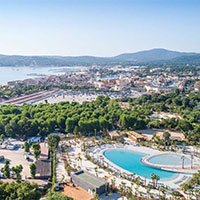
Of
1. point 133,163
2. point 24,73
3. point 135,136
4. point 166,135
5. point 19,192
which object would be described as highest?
point 24,73

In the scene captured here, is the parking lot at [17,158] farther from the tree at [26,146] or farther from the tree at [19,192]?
the tree at [19,192]

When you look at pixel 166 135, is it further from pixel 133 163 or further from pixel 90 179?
pixel 90 179

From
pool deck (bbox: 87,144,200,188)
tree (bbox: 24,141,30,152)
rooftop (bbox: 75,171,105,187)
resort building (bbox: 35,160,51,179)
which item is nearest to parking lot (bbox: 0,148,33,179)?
tree (bbox: 24,141,30,152)

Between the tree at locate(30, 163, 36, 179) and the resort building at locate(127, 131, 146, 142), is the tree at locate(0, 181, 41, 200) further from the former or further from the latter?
the resort building at locate(127, 131, 146, 142)

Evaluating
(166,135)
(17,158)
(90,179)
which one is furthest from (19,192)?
(166,135)

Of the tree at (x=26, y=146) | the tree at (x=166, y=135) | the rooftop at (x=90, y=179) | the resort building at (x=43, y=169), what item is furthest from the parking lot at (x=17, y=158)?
the tree at (x=166, y=135)

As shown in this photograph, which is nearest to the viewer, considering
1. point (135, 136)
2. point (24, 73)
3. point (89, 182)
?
point (89, 182)

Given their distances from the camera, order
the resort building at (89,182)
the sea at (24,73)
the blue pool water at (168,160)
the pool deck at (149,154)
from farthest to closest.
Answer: the sea at (24,73) < the blue pool water at (168,160) < the pool deck at (149,154) < the resort building at (89,182)
